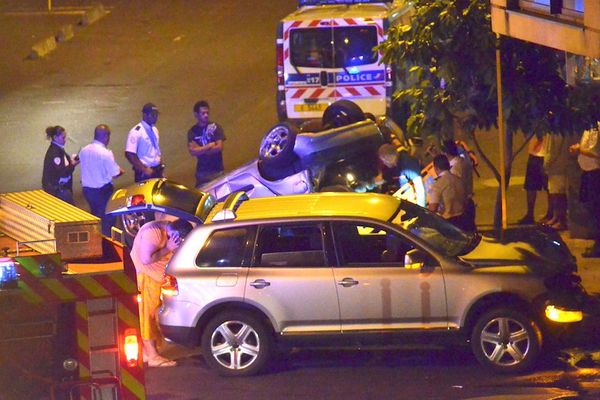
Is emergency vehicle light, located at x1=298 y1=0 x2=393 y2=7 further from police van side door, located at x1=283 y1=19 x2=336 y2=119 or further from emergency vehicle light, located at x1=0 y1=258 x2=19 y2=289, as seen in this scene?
emergency vehicle light, located at x1=0 y1=258 x2=19 y2=289

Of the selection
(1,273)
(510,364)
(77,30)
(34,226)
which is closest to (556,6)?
(510,364)

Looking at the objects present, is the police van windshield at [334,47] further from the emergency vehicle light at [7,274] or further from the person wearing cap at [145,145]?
the emergency vehicle light at [7,274]

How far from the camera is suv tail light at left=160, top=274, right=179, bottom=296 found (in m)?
11.0

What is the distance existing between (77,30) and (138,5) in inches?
125

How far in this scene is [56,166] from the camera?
49.9 ft

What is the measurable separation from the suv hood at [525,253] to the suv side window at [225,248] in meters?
1.99

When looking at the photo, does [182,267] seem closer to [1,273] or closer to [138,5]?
[1,273]

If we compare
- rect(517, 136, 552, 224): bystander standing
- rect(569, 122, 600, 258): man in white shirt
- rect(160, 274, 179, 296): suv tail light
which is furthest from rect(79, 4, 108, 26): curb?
rect(160, 274, 179, 296): suv tail light

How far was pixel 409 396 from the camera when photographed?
33.6 feet

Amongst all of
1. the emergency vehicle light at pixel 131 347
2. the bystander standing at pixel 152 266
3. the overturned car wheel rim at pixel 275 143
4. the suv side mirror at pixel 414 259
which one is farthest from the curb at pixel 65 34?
the emergency vehicle light at pixel 131 347

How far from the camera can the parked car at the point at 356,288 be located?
10.6 m

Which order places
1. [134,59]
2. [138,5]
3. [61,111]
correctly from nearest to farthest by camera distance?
[61,111] < [134,59] < [138,5]

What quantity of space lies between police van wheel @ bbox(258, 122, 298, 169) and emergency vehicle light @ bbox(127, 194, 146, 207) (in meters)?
2.74

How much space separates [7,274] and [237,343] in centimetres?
407
